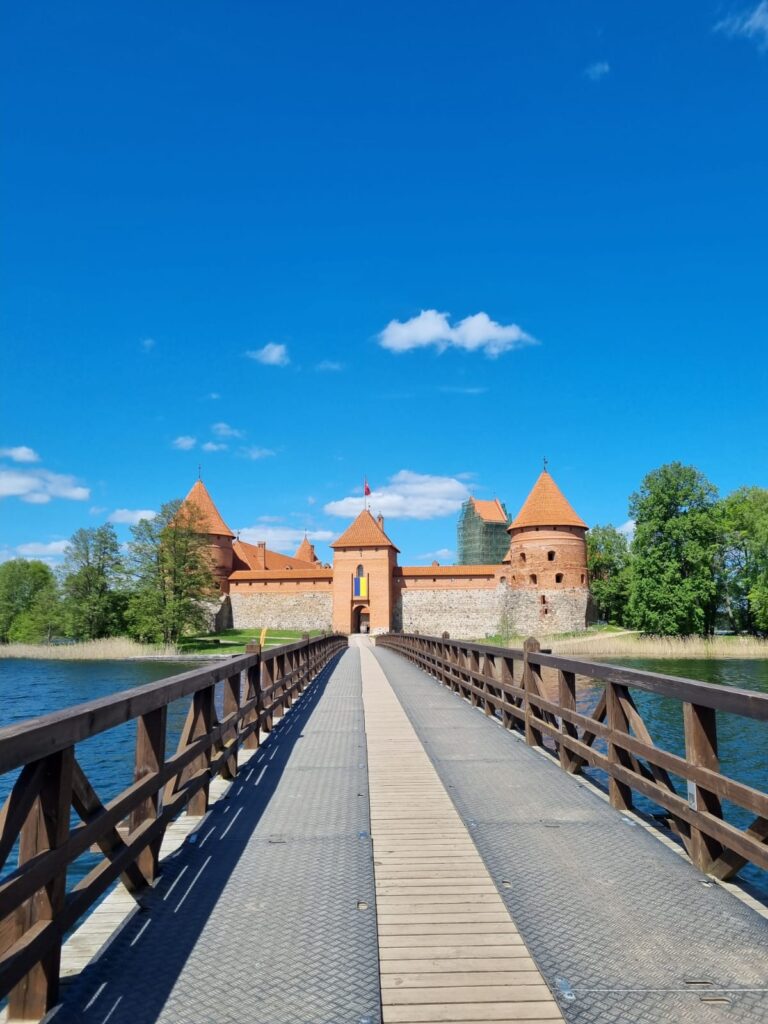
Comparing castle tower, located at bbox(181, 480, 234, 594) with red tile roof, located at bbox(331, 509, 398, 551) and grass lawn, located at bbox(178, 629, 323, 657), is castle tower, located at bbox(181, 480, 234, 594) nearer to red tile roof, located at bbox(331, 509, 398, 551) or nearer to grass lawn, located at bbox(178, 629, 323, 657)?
grass lawn, located at bbox(178, 629, 323, 657)

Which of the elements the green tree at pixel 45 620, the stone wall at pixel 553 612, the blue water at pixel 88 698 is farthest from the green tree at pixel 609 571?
the green tree at pixel 45 620

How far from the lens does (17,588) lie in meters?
56.8

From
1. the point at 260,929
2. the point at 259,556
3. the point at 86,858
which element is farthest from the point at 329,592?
the point at 260,929

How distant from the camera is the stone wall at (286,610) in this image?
52344 mm

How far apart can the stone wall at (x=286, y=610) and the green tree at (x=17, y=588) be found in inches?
518

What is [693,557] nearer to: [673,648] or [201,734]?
[673,648]

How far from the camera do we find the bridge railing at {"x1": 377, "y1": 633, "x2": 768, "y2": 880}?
3064mm

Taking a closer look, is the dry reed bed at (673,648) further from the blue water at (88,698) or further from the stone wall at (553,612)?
the blue water at (88,698)

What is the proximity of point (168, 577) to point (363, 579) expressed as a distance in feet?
47.0

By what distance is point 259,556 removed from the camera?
212 ft

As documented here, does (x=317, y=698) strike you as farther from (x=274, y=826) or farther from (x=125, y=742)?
(x=274, y=826)

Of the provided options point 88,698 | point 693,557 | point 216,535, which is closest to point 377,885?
point 88,698

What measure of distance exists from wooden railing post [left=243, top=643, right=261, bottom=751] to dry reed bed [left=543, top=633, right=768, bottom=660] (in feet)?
83.5

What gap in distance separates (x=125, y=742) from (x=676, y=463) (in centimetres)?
3609
